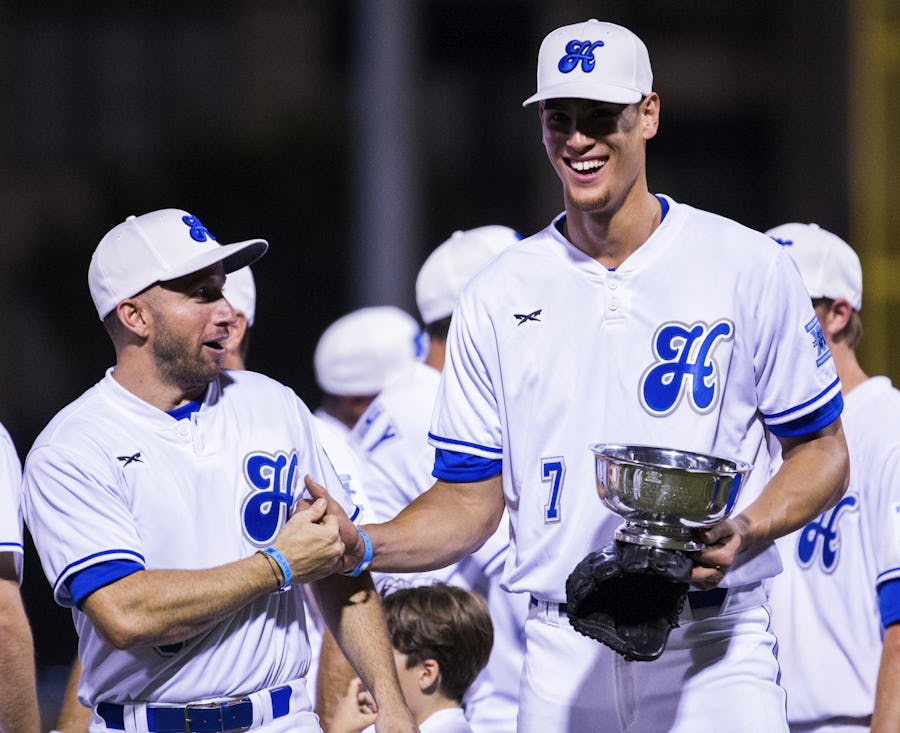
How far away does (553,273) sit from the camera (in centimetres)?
446

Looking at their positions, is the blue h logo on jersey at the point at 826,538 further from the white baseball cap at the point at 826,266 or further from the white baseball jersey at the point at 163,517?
the white baseball jersey at the point at 163,517

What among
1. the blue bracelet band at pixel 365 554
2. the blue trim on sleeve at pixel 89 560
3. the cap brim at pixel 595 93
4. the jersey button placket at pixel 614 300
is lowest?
the blue bracelet band at pixel 365 554

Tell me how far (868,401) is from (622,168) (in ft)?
4.96

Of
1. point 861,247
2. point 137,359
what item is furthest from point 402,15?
point 137,359

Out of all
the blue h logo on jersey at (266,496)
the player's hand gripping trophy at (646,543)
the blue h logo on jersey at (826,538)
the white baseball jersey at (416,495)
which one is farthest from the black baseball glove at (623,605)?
the white baseball jersey at (416,495)

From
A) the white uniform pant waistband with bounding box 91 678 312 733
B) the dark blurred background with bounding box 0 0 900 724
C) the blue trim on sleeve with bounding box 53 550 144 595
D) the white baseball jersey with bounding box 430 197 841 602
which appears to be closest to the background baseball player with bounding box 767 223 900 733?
the white baseball jersey with bounding box 430 197 841 602

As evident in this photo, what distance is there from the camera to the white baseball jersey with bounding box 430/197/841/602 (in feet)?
13.9

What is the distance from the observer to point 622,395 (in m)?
4.25

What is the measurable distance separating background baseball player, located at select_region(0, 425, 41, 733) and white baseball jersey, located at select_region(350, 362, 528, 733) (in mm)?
1500

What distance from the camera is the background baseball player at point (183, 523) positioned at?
13.7ft

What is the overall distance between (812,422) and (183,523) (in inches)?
68.1

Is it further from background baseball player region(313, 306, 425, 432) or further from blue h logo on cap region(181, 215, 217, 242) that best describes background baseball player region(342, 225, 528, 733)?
blue h logo on cap region(181, 215, 217, 242)

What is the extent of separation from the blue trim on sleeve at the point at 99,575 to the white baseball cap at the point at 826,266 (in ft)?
8.70

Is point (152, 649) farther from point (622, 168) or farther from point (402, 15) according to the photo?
point (402, 15)
